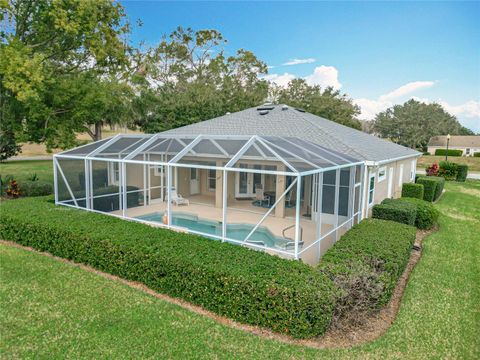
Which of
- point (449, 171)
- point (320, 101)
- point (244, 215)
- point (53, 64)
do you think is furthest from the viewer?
point (320, 101)

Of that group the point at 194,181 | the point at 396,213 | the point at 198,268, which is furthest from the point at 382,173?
the point at 198,268

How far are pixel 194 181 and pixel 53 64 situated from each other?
8.93 m

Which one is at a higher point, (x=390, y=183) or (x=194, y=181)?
(x=390, y=183)

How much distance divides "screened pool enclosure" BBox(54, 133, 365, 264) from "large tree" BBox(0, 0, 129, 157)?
2.95 meters

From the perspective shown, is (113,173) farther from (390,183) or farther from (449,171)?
(449,171)

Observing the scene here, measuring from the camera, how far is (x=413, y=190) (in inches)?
640

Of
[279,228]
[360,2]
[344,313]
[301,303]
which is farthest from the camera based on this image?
[360,2]

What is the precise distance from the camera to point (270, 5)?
15.8 meters

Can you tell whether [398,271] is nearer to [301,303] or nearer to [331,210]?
[301,303]

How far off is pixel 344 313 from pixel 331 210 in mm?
6946

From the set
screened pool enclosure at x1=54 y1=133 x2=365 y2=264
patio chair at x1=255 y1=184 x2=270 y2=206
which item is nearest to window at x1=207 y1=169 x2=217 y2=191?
screened pool enclosure at x1=54 y1=133 x2=365 y2=264

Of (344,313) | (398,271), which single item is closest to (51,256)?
(344,313)

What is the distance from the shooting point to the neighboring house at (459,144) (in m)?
56.4

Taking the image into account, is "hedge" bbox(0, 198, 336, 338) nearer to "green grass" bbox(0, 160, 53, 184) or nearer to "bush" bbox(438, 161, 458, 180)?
"green grass" bbox(0, 160, 53, 184)
